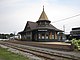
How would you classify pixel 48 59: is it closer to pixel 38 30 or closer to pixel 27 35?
pixel 38 30

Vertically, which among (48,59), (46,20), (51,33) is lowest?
(48,59)

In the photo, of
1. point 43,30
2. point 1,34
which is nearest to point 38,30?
point 43,30

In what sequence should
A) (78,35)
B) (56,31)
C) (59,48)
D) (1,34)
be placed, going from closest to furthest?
(59,48) < (78,35) < (56,31) < (1,34)

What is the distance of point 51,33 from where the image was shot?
58344mm

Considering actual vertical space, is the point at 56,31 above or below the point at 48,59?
above

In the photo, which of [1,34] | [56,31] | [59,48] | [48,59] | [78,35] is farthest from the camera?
[1,34]

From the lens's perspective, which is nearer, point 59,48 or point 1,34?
point 59,48

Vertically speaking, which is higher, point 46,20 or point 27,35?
point 46,20

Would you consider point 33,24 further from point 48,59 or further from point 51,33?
point 48,59

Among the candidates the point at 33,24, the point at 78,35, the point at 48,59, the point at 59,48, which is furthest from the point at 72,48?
the point at 33,24

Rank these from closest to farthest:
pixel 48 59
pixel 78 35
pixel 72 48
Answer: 1. pixel 48 59
2. pixel 72 48
3. pixel 78 35

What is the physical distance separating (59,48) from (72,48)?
3.31 metres

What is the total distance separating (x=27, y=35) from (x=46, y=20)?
10664 millimetres

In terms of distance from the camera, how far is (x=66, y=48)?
27.4m
